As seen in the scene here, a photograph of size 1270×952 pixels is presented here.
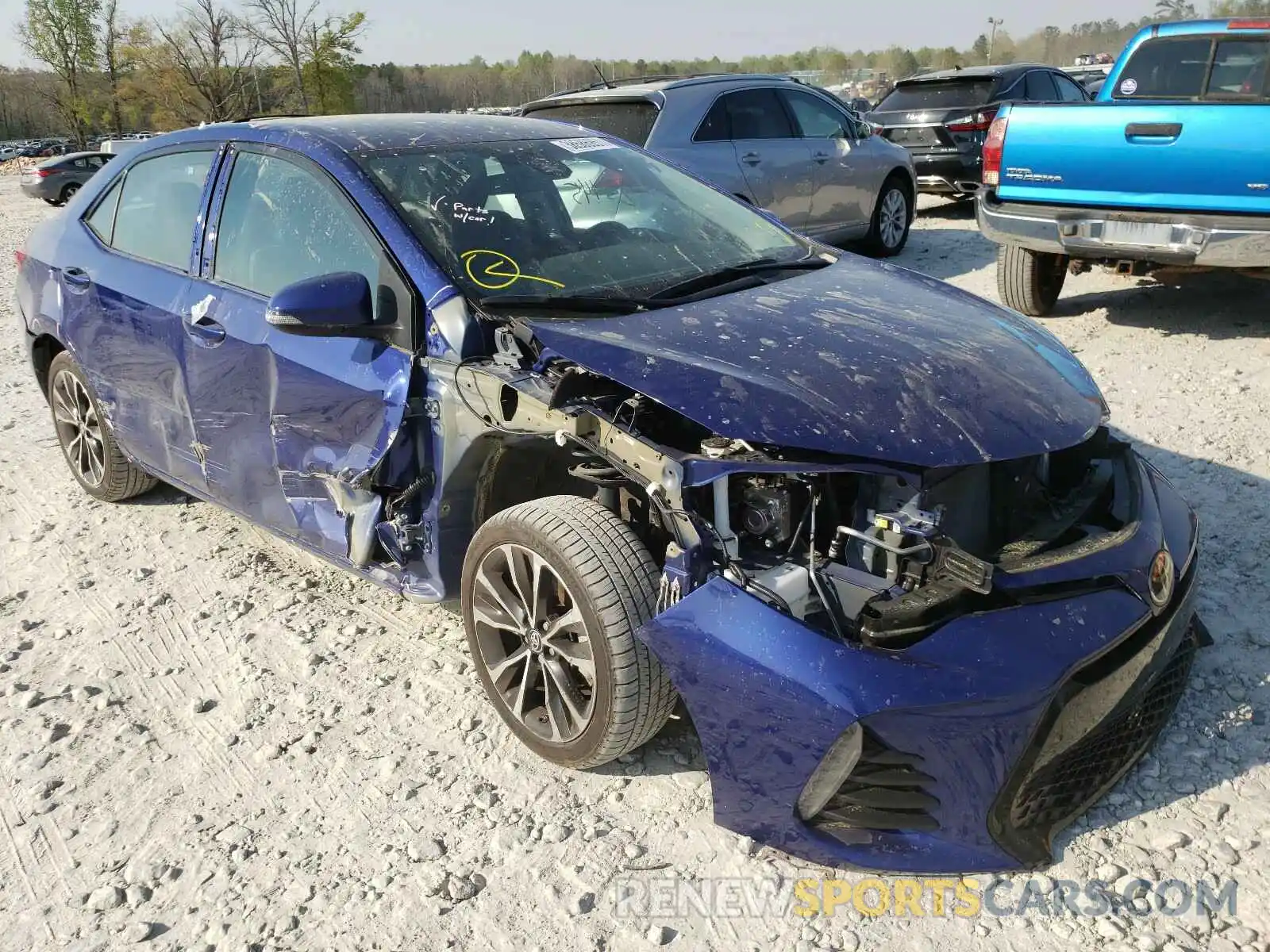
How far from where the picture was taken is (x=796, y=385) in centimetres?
244

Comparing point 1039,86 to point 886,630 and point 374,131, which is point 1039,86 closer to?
point 374,131

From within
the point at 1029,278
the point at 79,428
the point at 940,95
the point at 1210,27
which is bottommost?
the point at 79,428

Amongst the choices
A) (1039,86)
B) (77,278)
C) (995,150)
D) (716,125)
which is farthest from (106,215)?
(1039,86)

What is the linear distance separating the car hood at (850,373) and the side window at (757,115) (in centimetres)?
498

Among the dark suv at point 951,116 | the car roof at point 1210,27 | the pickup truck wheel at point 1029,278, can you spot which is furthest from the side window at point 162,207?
the dark suv at point 951,116

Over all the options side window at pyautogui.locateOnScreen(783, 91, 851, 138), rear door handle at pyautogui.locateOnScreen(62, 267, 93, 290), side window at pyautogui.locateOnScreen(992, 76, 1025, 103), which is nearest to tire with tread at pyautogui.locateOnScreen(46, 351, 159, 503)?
rear door handle at pyautogui.locateOnScreen(62, 267, 93, 290)

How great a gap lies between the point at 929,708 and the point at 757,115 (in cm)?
666

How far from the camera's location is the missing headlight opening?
89.1 inches

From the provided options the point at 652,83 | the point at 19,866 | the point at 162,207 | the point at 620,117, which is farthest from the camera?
the point at 652,83

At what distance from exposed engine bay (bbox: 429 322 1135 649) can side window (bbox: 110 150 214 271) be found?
5.42 feet

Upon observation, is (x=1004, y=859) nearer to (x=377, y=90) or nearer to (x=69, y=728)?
(x=69, y=728)

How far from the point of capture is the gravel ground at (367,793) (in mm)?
2268

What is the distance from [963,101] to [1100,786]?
990cm

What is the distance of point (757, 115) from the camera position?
786cm
